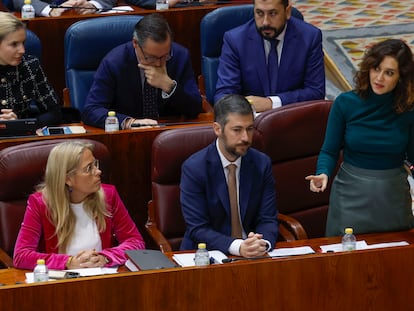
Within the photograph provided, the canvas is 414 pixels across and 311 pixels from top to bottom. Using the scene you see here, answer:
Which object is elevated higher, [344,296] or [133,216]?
[344,296]

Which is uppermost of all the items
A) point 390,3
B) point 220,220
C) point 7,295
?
point 7,295

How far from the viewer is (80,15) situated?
16.8 feet

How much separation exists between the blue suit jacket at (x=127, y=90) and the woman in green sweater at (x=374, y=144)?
3.36 feet

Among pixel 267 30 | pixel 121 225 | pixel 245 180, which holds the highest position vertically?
pixel 267 30

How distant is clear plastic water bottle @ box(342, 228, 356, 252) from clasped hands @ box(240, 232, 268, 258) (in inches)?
9.8

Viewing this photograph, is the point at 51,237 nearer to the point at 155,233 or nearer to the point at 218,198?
the point at 155,233

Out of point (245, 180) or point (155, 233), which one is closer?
point (245, 180)

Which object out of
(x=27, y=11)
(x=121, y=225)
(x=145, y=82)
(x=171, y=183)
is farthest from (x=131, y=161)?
(x=27, y=11)

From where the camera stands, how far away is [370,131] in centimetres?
351

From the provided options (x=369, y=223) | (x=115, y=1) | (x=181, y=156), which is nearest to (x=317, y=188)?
(x=369, y=223)

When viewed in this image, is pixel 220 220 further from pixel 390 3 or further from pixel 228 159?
pixel 390 3

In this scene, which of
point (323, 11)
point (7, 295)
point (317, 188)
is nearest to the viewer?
point (7, 295)

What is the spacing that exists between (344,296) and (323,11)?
4894 mm

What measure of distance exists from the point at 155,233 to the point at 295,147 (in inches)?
24.7
